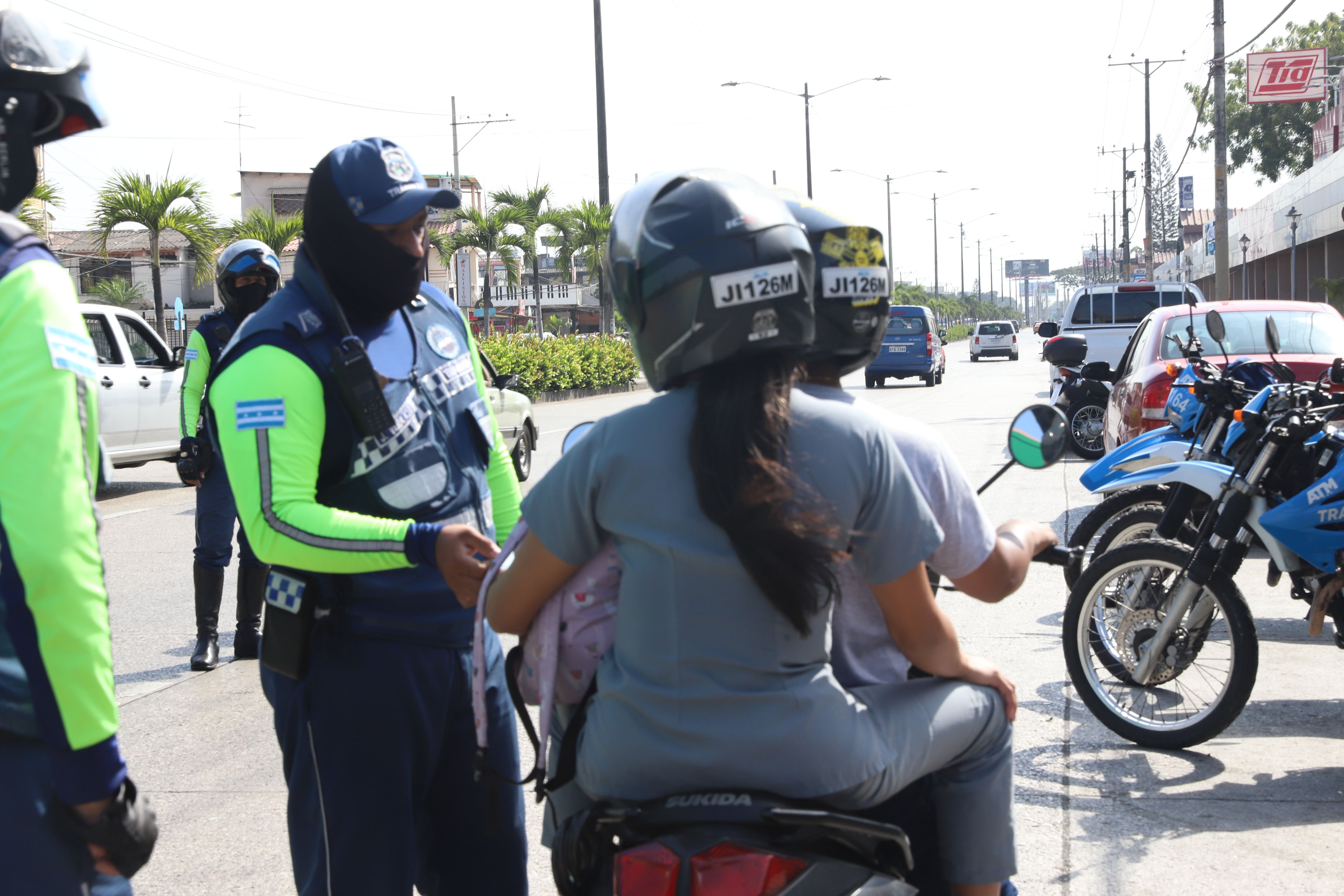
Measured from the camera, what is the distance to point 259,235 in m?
30.8

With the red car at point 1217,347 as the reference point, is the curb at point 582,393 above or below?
below

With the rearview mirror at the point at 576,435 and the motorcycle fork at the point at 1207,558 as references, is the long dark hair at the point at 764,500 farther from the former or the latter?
the motorcycle fork at the point at 1207,558

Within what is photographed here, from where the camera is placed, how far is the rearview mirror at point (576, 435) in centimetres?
202

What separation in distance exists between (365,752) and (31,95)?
1.24 meters

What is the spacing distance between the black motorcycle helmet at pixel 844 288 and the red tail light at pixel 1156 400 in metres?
7.46

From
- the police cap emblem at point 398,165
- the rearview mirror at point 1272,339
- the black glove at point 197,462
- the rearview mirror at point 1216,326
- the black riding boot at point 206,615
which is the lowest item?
the black riding boot at point 206,615

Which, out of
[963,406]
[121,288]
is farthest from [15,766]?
[121,288]

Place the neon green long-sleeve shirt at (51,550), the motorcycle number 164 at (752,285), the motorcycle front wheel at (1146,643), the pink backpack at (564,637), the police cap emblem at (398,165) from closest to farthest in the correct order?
the neon green long-sleeve shirt at (51,550)
the motorcycle number 164 at (752,285)
the pink backpack at (564,637)
the police cap emblem at (398,165)
the motorcycle front wheel at (1146,643)

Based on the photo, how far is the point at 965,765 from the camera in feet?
6.83

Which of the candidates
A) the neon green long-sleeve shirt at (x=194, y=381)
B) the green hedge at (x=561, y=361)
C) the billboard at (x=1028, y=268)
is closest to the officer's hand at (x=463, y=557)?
the neon green long-sleeve shirt at (x=194, y=381)

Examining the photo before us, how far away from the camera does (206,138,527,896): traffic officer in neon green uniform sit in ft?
7.47

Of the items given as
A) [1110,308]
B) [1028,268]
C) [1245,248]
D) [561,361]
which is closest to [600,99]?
[561,361]

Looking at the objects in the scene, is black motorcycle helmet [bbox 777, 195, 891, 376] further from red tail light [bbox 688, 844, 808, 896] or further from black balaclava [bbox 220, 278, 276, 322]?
black balaclava [bbox 220, 278, 276, 322]

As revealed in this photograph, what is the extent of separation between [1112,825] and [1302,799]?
2.35 ft
